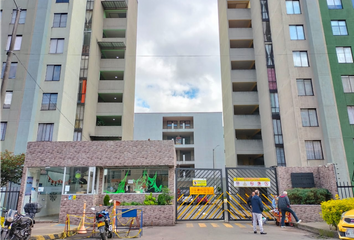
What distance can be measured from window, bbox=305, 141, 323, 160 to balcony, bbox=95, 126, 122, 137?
19.2 metres

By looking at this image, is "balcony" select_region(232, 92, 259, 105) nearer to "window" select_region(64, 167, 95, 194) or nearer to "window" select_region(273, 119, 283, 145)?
"window" select_region(273, 119, 283, 145)

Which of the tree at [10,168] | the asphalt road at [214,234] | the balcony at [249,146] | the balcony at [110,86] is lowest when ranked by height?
the asphalt road at [214,234]

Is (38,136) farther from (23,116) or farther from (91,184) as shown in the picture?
(91,184)

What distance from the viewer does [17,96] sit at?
2430cm

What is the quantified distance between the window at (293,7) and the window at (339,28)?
3.80 m

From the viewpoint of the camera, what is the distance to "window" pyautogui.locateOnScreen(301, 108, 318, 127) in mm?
24000

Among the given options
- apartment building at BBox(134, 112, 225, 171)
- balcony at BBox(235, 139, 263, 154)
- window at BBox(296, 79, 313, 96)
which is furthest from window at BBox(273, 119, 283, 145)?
apartment building at BBox(134, 112, 225, 171)

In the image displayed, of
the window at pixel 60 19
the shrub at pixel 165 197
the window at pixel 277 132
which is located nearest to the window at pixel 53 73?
the window at pixel 60 19

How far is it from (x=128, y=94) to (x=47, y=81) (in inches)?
401

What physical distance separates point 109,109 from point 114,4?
Result: 1408 centimetres

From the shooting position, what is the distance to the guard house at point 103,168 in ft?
47.4

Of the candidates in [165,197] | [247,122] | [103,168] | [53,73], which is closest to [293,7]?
[247,122]

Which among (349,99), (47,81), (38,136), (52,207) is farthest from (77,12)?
(349,99)

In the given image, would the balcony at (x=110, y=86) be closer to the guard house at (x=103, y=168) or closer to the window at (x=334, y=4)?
the guard house at (x=103, y=168)
